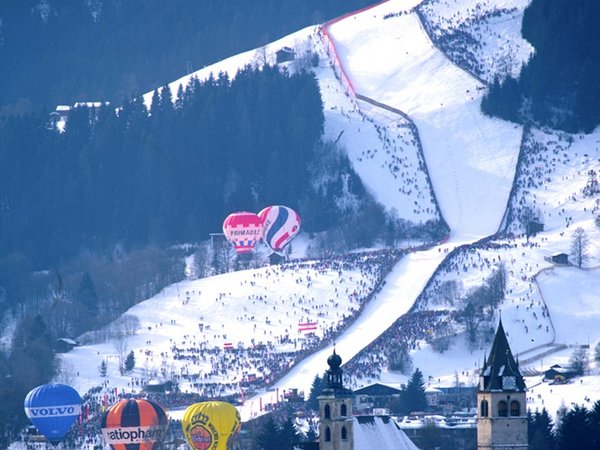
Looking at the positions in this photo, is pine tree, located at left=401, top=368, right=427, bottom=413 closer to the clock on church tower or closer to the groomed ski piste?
the groomed ski piste

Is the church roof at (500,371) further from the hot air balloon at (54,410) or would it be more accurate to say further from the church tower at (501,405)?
the hot air balloon at (54,410)

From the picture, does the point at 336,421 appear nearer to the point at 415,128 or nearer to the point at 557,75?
the point at 415,128

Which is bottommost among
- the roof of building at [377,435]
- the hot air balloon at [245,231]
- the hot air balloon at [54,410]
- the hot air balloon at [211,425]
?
the roof of building at [377,435]

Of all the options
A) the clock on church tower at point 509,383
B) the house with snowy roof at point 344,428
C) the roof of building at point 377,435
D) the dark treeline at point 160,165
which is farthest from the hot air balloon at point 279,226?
the clock on church tower at point 509,383

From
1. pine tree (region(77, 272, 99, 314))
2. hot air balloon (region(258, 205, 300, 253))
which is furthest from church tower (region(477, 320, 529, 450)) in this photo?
hot air balloon (region(258, 205, 300, 253))

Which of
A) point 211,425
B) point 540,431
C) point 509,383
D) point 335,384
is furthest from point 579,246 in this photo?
point 335,384

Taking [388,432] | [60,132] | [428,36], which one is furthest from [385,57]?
[388,432]
